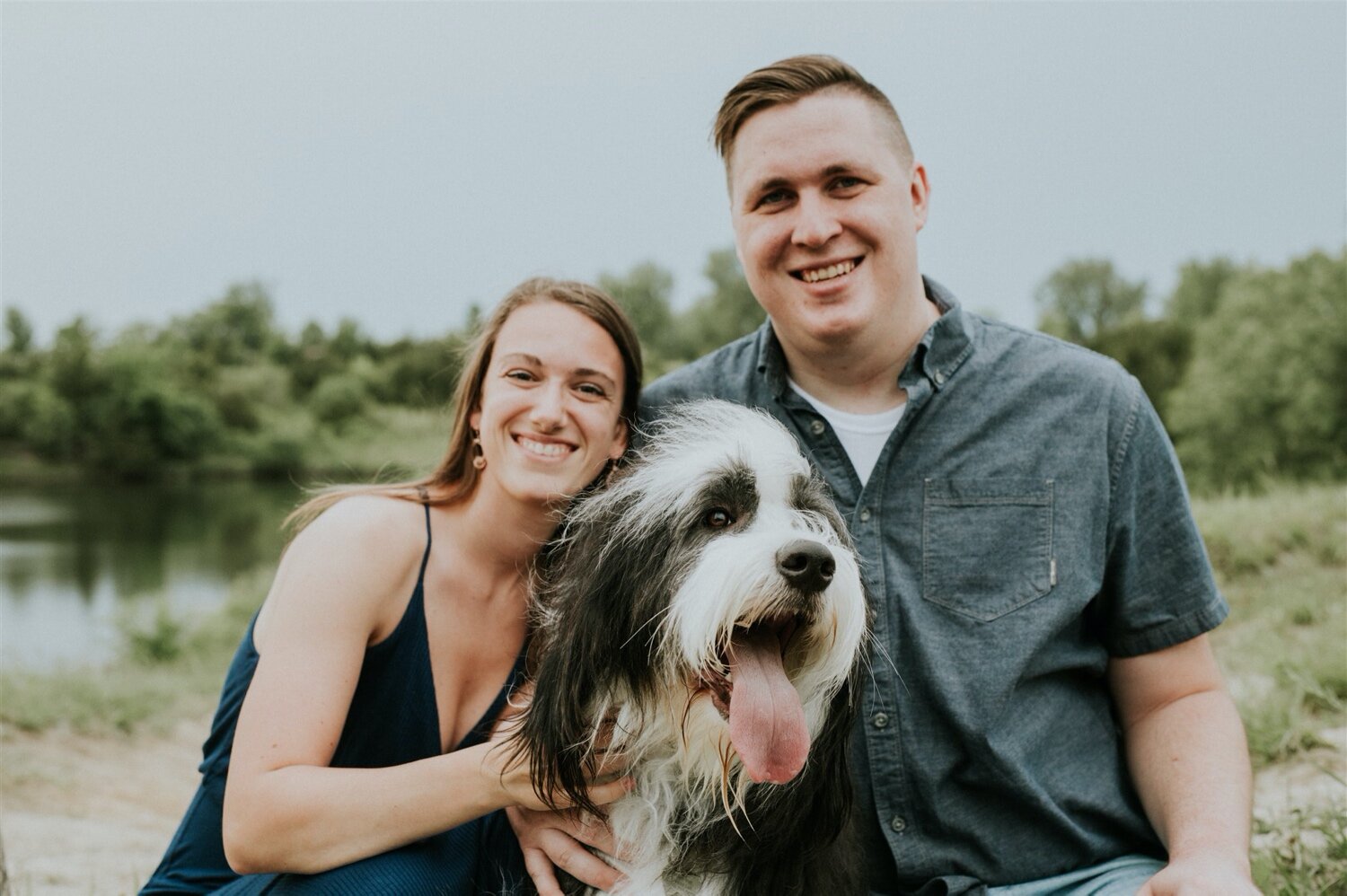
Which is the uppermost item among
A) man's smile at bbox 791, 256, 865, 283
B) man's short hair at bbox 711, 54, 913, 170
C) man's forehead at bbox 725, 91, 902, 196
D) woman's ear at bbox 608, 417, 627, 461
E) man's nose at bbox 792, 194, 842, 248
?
man's short hair at bbox 711, 54, 913, 170

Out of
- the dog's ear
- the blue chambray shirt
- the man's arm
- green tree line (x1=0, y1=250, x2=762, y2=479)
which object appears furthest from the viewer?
green tree line (x1=0, y1=250, x2=762, y2=479)

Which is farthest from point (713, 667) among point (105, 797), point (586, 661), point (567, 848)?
point (105, 797)

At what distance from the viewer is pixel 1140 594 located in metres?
2.68

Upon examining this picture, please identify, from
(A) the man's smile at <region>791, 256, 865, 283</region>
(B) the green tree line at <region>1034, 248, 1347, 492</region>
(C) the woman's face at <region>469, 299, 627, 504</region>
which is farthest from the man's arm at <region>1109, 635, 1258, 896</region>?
(B) the green tree line at <region>1034, 248, 1347, 492</region>

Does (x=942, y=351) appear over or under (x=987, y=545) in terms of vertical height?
over

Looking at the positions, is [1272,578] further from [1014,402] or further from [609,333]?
[609,333]

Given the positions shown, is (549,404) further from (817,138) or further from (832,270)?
(817,138)

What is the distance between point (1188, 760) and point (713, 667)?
1.34 meters

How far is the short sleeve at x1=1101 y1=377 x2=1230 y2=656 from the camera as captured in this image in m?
2.67

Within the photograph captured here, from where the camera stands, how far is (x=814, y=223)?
→ 2.81m

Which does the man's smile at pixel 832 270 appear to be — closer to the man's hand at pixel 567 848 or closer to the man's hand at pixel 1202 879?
the man's hand at pixel 567 848

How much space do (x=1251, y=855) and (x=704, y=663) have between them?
2.06 metres

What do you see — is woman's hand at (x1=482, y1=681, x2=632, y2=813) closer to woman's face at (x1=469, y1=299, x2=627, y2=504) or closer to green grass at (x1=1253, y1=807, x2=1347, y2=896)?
woman's face at (x1=469, y1=299, x2=627, y2=504)

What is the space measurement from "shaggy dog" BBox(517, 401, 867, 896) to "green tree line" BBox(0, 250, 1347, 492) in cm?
1864
